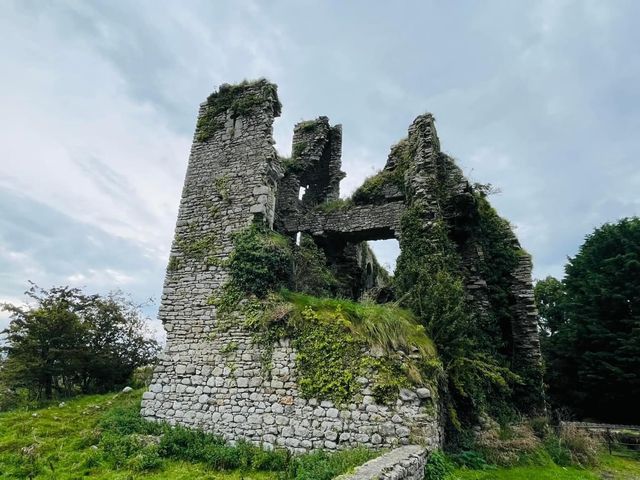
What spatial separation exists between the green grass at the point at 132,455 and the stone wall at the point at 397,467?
27.0 inches

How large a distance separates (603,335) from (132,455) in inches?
840

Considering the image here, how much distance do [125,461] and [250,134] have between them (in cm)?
916

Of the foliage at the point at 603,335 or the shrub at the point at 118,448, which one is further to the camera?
the foliage at the point at 603,335

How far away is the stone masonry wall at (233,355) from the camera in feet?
26.3

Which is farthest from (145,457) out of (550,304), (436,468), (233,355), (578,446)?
(550,304)

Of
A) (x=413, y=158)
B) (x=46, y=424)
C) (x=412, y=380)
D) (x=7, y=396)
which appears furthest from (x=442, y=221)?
(x=7, y=396)

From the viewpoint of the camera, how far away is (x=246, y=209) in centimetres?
1148

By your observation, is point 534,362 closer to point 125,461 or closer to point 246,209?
point 246,209

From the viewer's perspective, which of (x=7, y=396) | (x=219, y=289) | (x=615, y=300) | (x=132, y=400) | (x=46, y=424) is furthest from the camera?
(x=615, y=300)

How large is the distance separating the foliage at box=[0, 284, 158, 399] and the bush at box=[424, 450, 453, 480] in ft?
38.4

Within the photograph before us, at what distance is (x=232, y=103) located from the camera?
1318 centimetres

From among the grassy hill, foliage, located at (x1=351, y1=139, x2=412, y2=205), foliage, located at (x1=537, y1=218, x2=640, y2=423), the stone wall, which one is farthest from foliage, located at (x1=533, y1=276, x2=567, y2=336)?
the stone wall

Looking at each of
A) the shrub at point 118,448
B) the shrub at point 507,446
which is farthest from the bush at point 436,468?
the shrub at point 118,448

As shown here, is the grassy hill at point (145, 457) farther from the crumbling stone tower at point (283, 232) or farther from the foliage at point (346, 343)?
the foliage at point (346, 343)
